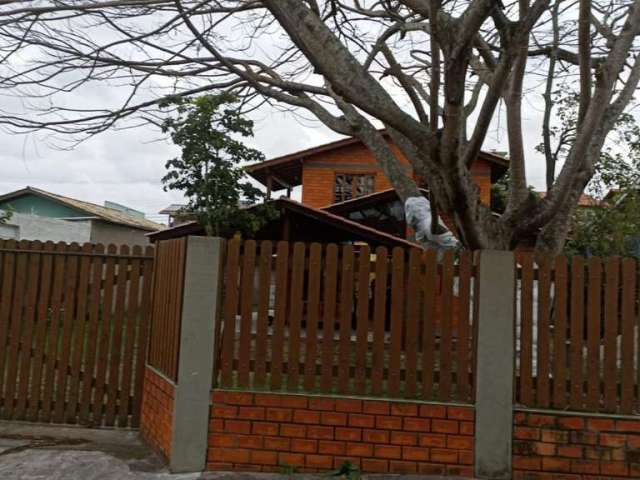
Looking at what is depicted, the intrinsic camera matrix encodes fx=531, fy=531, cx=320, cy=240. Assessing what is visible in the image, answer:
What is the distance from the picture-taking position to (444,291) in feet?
13.6

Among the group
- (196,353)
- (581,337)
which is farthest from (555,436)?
(196,353)

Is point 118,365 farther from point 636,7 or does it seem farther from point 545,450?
point 636,7

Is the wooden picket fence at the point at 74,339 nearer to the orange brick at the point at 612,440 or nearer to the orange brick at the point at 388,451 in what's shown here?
the orange brick at the point at 388,451

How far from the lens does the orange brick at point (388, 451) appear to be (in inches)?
159

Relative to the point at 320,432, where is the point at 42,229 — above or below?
above

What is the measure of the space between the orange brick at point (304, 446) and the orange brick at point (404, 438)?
0.59 metres

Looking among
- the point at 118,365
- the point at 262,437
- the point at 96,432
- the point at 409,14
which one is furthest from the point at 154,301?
the point at 409,14

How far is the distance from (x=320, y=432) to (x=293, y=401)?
12.3 inches

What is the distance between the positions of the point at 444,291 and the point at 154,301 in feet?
8.95

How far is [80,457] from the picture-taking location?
435 cm

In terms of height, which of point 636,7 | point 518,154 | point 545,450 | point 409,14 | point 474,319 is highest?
point 409,14

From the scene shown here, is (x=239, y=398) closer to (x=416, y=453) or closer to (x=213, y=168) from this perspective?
(x=416, y=453)

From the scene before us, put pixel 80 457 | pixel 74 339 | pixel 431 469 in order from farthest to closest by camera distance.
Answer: pixel 74 339 < pixel 80 457 < pixel 431 469

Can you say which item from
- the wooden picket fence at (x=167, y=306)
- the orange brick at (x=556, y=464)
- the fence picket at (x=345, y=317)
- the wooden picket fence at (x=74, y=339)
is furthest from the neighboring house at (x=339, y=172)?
the orange brick at (x=556, y=464)
